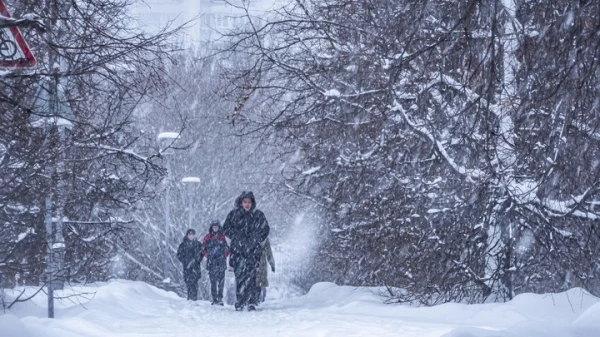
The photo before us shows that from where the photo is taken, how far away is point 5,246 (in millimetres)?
10539

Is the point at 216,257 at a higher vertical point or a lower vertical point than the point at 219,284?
higher

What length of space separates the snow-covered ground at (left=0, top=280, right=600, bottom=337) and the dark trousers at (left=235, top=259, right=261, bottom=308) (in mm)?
552

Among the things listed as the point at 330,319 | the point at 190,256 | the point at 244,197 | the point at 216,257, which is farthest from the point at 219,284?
the point at 330,319

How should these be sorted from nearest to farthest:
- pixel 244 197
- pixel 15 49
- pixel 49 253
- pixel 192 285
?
1. pixel 15 49
2. pixel 49 253
3. pixel 244 197
4. pixel 192 285

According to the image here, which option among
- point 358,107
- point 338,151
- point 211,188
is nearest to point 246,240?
point 338,151

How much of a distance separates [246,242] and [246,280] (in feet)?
2.02

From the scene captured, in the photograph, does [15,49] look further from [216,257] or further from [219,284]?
[219,284]

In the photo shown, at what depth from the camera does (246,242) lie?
13.8 m

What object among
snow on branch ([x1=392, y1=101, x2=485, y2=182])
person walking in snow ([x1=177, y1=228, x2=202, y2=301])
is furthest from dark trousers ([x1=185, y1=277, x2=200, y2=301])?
snow on branch ([x1=392, y1=101, x2=485, y2=182])

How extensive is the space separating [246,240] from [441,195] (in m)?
3.60

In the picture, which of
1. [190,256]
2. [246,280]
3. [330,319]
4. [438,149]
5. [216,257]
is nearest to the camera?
[330,319]

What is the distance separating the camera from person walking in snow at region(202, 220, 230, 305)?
55.6 feet

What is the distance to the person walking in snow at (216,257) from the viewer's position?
1695 cm

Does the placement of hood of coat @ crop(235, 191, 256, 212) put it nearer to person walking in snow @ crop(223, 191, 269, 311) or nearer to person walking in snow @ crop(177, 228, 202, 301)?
person walking in snow @ crop(223, 191, 269, 311)
